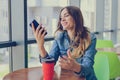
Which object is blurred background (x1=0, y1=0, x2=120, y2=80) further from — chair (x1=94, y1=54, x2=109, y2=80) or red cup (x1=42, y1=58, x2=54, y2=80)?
red cup (x1=42, y1=58, x2=54, y2=80)

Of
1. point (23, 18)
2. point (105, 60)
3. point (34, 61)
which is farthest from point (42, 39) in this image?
point (34, 61)

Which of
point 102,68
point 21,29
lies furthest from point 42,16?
point 102,68

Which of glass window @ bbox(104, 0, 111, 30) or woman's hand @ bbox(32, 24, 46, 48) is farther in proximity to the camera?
glass window @ bbox(104, 0, 111, 30)

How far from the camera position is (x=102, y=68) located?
2322 millimetres

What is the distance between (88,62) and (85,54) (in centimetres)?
8

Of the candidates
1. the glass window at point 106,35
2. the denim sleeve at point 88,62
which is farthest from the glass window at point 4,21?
the glass window at point 106,35

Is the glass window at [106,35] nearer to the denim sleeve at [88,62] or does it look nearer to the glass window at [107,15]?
the glass window at [107,15]

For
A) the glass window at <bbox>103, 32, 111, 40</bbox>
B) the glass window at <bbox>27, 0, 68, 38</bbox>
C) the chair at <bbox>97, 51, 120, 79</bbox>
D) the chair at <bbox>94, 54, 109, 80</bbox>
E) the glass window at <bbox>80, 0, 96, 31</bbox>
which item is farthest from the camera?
the glass window at <bbox>103, 32, 111, 40</bbox>

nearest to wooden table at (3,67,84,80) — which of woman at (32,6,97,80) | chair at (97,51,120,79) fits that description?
woman at (32,6,97,80)


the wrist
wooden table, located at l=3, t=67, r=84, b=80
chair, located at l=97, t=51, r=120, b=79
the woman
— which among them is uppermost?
the woman

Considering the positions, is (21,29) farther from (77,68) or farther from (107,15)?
(107,15)

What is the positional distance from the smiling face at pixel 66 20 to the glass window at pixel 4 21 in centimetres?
153

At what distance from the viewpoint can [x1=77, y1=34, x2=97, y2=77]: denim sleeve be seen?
75.1 inches

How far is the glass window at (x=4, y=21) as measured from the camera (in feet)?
11.1
